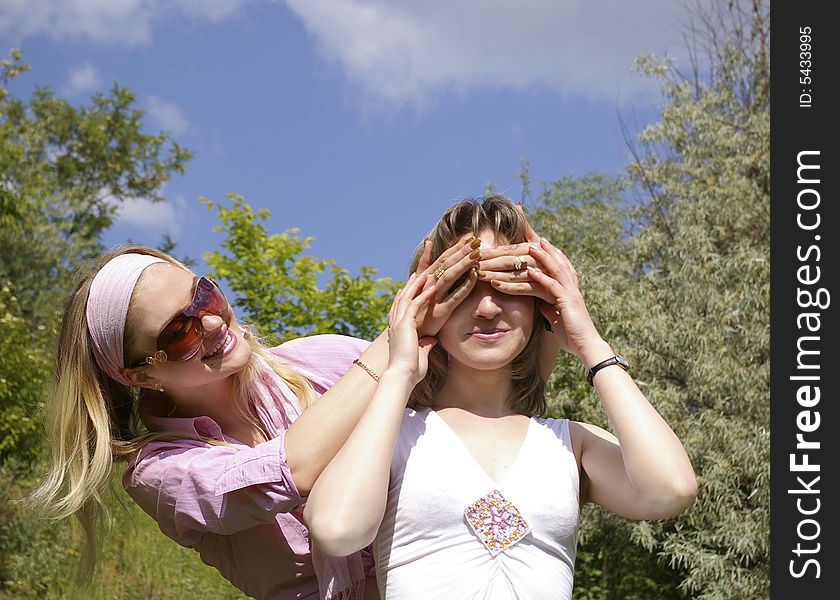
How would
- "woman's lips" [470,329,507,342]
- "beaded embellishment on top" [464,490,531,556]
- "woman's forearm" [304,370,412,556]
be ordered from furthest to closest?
"woman's lips" [470,329,507,342] < "beaded embellishment on top" [464,490,531,556] < "woman's forearm" [304,370,412,556]

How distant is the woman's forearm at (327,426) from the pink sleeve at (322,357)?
1.94 ft

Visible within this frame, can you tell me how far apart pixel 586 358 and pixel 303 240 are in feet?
29.6

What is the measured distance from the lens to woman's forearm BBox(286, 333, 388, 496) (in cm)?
214

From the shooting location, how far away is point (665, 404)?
33.3 feet

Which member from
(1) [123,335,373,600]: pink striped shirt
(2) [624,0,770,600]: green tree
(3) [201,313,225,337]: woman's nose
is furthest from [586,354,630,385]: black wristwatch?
(2) [624,0,770,600]: green tree

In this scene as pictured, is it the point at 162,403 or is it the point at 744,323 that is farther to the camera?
the point at 744,323

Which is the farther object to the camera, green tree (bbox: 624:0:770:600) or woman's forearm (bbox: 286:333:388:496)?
green tree (bbox: 624:0:770:600)

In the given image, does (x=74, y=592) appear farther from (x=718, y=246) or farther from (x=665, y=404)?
(x=718, y=246)

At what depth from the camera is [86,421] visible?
252 centimetres

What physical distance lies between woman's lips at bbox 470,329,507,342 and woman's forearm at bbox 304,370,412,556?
0.74 ft

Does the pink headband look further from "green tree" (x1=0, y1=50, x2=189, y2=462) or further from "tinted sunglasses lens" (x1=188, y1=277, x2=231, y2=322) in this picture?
"green tree" (x1=0, y1=50, x2=189, y2=462)

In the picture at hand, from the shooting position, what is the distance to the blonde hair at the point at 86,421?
2.47 meters

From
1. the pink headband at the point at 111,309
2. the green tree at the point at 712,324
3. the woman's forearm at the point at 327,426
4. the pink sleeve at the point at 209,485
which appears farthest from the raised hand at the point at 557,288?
the green tree at the point at 712,324
